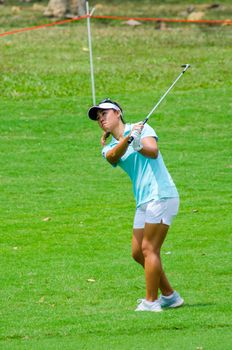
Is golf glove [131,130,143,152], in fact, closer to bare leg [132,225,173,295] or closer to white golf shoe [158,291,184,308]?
bare leg [132,225,173,295]

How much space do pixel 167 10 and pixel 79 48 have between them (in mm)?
11164

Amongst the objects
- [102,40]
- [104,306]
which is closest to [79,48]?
[102,40]

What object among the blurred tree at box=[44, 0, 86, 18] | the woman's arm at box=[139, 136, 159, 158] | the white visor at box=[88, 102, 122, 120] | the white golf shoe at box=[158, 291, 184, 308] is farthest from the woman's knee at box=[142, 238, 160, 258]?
the blurred tree at box=[44, 0, 86, 18]

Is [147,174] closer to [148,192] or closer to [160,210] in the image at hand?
[148,192]

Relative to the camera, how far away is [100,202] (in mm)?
15617

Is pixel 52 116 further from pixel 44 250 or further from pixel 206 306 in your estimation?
pixel 206 306

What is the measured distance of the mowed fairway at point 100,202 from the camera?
30.7 ft

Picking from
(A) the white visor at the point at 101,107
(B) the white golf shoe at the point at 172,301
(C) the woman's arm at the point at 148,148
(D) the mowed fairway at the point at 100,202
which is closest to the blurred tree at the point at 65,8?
(D) the mowed fairway at the point at 100,202

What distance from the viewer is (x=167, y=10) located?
→ 43.6 m

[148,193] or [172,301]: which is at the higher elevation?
[148,193]

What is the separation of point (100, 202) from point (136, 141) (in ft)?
21.0

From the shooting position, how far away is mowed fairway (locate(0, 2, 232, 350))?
9344 millimetres

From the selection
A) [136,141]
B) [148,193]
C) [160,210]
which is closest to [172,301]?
[160,210]

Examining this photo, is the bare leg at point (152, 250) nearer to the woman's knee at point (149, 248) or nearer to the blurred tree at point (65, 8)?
the woman's knee at point (149, 248)
